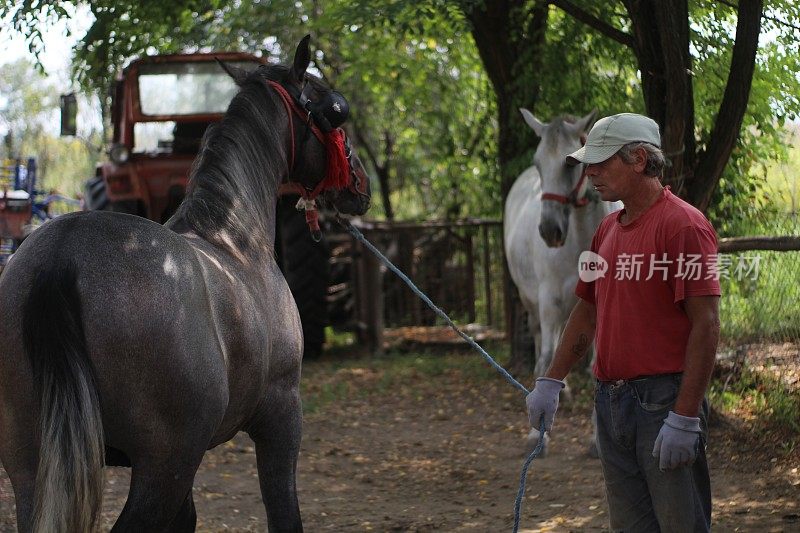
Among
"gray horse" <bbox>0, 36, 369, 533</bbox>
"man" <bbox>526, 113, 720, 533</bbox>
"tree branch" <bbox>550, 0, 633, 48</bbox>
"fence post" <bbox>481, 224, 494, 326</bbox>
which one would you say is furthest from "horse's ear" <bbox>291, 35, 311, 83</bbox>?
"fence post" <bbox>481, 224, 494, 326</bbox>

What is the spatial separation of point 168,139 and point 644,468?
25.6 feet

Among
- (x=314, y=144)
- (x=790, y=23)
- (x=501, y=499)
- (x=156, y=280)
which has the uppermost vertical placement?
(x=790, y=23)

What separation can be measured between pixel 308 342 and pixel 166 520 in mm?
7749

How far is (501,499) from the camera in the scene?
5410 mm

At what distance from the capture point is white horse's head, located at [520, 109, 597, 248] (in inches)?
232

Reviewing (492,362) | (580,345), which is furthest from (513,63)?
(580,345)

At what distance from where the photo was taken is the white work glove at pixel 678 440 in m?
2.57

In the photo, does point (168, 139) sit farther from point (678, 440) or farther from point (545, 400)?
point (678, 440)

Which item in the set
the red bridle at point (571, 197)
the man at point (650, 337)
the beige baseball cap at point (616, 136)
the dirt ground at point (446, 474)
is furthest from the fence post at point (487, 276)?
the beige baseball cap at point (616, 136)

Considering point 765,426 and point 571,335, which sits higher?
point 571,335

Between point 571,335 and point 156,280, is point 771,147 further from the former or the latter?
point 156,280

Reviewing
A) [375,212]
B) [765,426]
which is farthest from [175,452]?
[375,212]

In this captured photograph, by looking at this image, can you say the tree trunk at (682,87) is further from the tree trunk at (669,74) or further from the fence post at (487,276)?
the fence post at (487,276)

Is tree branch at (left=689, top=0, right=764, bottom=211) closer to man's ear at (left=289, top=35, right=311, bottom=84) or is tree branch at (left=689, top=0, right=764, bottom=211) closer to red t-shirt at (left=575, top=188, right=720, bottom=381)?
man's ear at (left=289, top=35, right=311, bottom=84)
